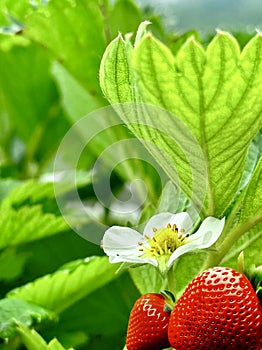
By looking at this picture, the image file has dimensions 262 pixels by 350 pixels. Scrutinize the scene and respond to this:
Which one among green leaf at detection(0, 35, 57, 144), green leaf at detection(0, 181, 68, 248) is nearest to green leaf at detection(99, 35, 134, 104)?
green leaf at detection(0, 181, 68, 248)

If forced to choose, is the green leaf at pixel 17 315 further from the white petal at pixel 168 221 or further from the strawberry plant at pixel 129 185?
the white petal at pixel 168 221

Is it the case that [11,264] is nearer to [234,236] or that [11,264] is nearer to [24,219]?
[24,219]

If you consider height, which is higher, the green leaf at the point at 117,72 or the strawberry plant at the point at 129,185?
the green leaf at the point at 117,72

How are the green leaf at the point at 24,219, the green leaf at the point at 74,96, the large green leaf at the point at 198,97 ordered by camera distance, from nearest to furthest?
the large green leaf at the point at 198,97, the green leaf at the point at 24,219, the green leaf at the point at 74,96

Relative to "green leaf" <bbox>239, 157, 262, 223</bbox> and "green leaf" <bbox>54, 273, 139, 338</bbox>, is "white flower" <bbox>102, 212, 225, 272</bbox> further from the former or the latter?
"green leaf" <bbox>54, 273, 139, 338</bbox>

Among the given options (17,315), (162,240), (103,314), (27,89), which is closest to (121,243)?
(162,240)

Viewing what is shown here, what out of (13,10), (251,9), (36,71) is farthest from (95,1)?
(251,9)

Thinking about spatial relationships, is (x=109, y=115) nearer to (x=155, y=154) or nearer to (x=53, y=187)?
(x=53, y=187)

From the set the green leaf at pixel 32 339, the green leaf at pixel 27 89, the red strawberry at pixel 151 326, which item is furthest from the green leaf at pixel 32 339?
the green leaf at pixel 27 89
